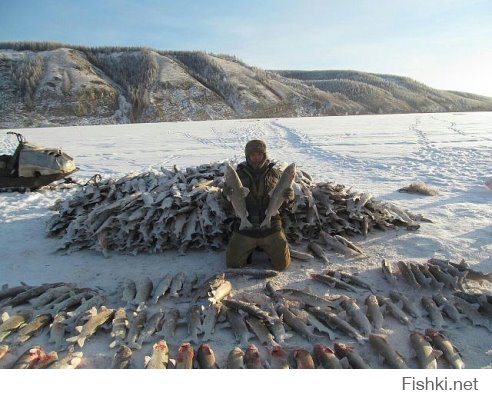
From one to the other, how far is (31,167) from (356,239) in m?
9.60

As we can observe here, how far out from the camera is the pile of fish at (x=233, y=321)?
13.3 ft

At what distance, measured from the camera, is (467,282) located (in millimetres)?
5871

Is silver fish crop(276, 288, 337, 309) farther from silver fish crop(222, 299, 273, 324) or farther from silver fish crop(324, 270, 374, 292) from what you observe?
silver fish crop(324, 270, 374, 292)

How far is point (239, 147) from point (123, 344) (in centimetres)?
1865

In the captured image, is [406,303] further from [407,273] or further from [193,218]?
[193,218]

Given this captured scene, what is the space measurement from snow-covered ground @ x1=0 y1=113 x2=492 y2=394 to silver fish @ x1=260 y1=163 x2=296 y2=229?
975 mm

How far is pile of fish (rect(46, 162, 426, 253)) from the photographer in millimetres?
7227

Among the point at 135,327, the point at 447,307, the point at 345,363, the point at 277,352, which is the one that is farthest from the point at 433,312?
the point at 135,327

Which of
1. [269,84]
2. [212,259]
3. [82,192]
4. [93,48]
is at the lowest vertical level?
[212,259]

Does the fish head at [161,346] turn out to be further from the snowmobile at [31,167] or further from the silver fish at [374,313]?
the snowmobile at [31,167]

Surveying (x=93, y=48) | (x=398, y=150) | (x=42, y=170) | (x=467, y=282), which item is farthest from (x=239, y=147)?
(x=93, y=48)

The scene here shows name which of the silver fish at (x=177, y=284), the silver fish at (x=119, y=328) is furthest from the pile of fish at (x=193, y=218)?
the silver fish at (x=119, y=328)
